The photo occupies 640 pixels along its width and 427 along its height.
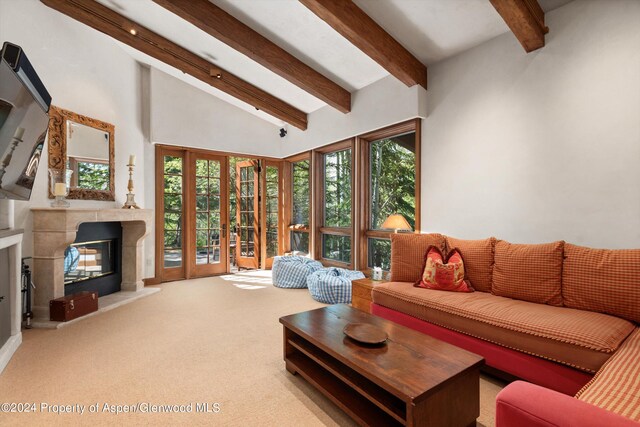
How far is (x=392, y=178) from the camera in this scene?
4.24m

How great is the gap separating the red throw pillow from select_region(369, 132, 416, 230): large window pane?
1.05 m

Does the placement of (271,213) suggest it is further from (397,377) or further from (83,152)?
(397,377)

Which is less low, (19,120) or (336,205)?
(19,120)

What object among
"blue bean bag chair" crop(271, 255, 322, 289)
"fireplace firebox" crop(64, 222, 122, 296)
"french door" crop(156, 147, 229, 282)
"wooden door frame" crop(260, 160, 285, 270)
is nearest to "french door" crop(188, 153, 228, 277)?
"french door" crop(156, 147, 229, 282)

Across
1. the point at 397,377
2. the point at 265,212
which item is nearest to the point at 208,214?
the point at 265,212

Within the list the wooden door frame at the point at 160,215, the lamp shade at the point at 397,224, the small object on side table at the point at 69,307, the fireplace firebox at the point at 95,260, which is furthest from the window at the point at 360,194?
the small object on side table at the point at 69,307

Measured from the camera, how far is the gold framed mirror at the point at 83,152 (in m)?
3.60

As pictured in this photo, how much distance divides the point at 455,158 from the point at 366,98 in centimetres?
154

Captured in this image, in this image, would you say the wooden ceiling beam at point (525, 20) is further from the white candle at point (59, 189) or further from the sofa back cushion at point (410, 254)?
the white candle at point (59, 189)

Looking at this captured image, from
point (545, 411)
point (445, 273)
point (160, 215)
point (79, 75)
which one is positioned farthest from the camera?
point (160, 215)

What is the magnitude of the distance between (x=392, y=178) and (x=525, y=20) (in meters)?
2.18

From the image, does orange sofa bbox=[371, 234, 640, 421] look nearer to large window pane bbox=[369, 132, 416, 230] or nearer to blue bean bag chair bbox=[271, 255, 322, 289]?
large window pane bbox=[369, 132, 416, 230]

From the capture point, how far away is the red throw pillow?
271 centimetres

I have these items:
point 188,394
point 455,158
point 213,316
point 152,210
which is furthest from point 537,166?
point 152,210
